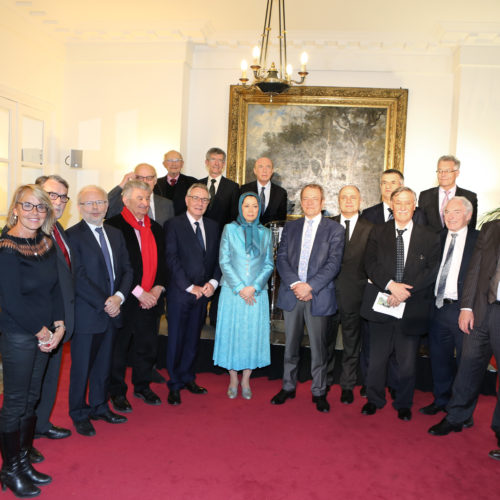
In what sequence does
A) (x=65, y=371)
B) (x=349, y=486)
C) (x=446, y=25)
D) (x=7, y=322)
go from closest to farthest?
(x=7, y=322), (x=349, y=486), (x=65, y=371), (x=446, y=25)

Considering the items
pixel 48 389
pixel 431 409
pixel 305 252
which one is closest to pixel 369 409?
pixel 431 409

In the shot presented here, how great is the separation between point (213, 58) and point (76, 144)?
7.62ft

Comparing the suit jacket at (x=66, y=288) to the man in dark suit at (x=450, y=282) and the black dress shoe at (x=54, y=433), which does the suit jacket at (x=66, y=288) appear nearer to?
the black dress shoe at (x=54, y=433)

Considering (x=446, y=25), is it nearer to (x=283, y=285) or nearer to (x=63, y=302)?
(x=283, y=285)

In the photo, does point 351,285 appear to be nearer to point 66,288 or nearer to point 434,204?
point 434,204

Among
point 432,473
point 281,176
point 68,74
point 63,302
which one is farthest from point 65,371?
point 68,74

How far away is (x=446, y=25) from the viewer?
234 inches

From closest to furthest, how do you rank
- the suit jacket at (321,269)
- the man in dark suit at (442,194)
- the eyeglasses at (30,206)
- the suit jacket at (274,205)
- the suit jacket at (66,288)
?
the eyeglasses at (30,206) → the suit jacket at (66,288) → the suit jacket at (321,269) → the man in dark suit at (442,194) → the suit jacket at (274,205)

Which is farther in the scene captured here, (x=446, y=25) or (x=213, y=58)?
(x=213, y=58)

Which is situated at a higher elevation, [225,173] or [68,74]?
[68,74]

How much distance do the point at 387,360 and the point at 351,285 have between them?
644 mm

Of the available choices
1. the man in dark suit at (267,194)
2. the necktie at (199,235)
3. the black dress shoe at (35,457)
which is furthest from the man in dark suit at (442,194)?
the black dress shoe at (35,457)

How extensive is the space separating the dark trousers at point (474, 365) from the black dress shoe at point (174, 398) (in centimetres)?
203

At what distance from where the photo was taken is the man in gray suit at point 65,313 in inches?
110
